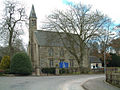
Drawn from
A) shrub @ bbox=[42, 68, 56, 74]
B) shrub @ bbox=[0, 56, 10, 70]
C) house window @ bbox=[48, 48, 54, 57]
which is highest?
house window @ bbox=[48, 48, 54, 57]

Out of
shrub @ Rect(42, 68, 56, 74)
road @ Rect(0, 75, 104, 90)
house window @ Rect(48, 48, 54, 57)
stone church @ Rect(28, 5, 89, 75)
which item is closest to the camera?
road @ Rect(0, 75, 104, 90)

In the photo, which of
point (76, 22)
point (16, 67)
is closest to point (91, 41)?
point (76, 22)

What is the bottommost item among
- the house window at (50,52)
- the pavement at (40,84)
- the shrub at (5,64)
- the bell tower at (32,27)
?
the pavement at (40,84)

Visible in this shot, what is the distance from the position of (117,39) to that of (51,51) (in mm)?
17979

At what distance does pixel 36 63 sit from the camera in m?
47.8

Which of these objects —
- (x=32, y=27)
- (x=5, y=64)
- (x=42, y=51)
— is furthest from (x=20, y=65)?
(x=32, y=27)

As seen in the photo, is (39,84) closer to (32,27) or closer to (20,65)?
(20,65)

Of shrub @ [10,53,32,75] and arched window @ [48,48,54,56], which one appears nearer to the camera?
shrub @ [10,53,32,75]

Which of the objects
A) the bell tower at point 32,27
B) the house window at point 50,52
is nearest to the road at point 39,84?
the house window at point 50,52

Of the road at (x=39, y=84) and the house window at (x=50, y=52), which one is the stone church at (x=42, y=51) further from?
the road at (x=39, y=84)

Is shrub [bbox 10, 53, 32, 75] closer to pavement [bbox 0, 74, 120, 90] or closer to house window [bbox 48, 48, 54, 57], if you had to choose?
pavement [bbox 0, 74, 120, 90]

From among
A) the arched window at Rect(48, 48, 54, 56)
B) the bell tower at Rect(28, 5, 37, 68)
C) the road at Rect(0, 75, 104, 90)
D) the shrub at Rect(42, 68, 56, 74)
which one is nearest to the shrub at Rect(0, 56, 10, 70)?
the shrub at Rect(42, 68, 56, 74)

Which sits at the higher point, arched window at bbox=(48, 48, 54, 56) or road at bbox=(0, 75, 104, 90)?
arched window at bbox=(48, 48, 54, 56)

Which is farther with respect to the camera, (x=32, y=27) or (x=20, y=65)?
(x=32, y=27)
